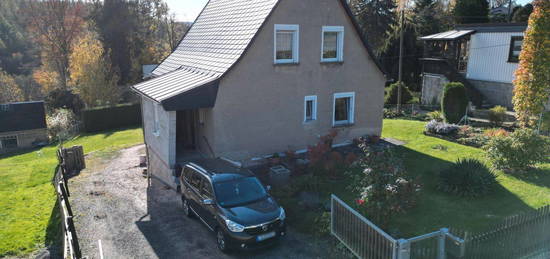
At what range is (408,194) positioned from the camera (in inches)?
427

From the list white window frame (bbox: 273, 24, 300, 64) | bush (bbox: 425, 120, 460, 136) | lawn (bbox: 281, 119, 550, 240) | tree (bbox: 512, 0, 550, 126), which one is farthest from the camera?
bush (bbox: 425, 120, 460, 136)

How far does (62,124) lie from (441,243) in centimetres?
3438

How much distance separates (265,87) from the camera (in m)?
15.4

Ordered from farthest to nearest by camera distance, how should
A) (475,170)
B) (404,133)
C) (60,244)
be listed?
1. (404,133)
2. (475,170)
3. (60,244)

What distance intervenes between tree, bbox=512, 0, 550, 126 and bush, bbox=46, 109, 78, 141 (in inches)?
1305

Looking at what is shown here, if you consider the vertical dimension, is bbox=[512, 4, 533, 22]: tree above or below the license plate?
above

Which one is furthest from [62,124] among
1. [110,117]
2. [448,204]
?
[448,204]

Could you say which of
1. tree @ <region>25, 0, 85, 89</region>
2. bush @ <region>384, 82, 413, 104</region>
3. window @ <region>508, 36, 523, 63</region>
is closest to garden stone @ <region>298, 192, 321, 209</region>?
window @ <region>508, 36, 523, 63</region>

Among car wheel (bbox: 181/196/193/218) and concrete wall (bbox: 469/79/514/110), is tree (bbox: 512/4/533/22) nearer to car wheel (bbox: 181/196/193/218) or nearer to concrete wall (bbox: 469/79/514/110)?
concrete wall (bbox: 469/79/514/110)

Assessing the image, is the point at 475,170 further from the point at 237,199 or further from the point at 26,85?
the point at 26,85

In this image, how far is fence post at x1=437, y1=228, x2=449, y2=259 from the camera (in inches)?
307

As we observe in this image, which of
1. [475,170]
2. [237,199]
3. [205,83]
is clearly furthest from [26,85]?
[475,170]

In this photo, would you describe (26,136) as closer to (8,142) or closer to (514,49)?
(8,142)

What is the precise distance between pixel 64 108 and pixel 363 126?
3210 cm
